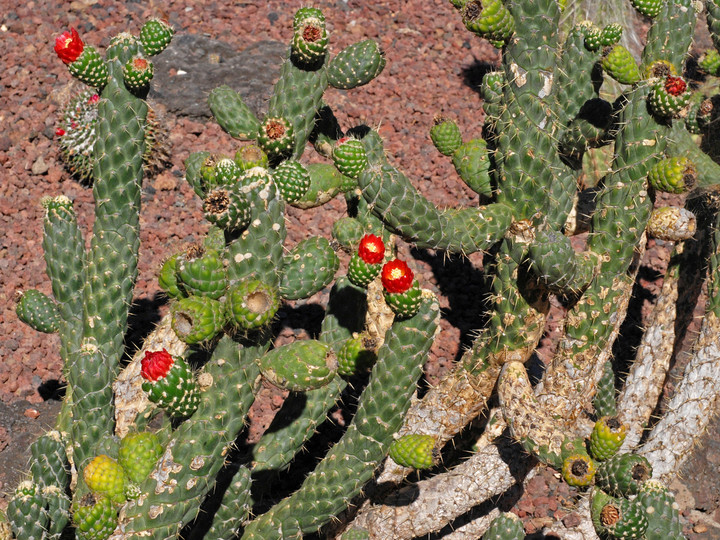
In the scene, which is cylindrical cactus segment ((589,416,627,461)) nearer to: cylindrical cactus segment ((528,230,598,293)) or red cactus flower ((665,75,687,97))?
cylindrical cactus segment ((528,230,598,293))

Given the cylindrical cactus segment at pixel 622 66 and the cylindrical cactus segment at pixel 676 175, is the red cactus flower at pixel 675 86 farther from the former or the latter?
the cylindrical cactus segment at pixel 622 66

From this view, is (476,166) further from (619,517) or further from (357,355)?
(619,517)

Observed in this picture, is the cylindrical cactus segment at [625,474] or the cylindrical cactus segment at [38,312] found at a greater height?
the cylindrical cactus segment at [625,474]

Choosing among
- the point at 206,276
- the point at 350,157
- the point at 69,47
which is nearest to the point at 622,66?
the point at 350,157

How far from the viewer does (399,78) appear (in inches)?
349

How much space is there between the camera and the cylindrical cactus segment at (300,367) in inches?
136

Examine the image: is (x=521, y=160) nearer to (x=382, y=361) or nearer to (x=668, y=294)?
(x=382, y=361)

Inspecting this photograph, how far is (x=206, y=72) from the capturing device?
8.45 meters

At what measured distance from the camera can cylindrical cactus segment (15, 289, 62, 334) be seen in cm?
510

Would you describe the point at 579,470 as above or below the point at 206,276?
below

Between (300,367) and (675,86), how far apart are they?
235 cm

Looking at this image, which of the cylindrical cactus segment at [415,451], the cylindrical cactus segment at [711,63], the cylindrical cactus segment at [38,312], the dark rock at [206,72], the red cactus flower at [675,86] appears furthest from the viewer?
the dark rock at [206,72]

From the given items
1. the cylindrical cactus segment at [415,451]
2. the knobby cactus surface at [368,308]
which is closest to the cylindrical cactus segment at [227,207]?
the knobby cactus surface at [368,308]

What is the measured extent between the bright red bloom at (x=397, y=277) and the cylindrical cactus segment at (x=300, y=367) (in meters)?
0.41
